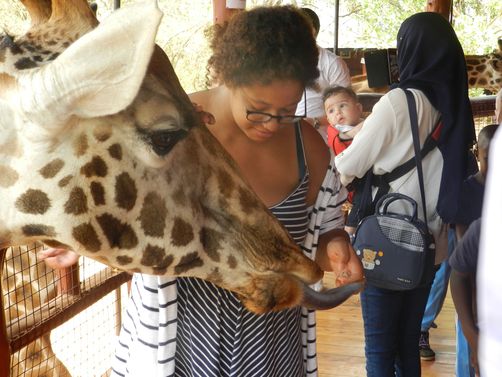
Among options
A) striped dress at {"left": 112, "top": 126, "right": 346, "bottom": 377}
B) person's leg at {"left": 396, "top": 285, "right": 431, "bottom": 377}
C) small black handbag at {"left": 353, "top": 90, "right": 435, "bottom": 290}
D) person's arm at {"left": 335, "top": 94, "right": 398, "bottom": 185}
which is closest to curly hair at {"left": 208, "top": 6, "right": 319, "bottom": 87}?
striped dress at {"left": 112, "top": 126, "right": 346, "bottom": 377}

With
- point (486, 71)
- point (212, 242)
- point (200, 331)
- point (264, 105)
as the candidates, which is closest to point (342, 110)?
point (264, 105)

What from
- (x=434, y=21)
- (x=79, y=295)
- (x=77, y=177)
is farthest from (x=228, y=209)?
(x=434, y=21)

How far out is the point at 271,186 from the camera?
1.73 metres

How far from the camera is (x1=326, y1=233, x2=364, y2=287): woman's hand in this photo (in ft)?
5.77

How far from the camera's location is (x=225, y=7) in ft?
9.09

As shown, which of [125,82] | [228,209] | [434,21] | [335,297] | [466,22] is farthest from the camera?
[466,22]

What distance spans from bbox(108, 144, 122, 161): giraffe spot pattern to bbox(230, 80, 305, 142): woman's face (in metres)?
0.57

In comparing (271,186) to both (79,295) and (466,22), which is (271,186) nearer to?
(79,295)

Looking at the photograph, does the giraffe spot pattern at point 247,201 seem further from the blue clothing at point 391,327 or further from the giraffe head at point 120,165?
the blue clothing at point 391,327

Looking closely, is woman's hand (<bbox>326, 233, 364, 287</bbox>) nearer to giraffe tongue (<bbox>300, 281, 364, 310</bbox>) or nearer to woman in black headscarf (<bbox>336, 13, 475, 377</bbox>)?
giraffe tongue (<bbox>300, 281, 364, 310</bbox>)

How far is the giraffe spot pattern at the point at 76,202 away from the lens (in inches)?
43.4

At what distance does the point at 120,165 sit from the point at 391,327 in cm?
191

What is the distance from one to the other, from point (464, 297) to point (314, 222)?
519 millimetres

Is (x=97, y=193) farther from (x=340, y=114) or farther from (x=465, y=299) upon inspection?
(x=340, y=114)
